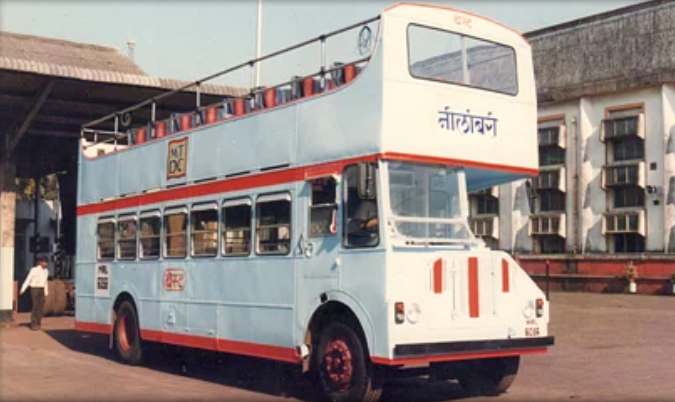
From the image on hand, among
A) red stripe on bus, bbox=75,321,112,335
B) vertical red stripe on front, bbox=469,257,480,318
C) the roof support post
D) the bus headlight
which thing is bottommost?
red stripe on bus, bbox=75,321,112,335

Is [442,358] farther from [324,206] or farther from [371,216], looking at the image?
[324,206]

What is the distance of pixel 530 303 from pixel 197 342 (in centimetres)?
491

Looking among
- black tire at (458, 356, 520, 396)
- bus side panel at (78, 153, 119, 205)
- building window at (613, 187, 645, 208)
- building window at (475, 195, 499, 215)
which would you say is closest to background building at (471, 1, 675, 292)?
building window at (613, 187, 645, 208)

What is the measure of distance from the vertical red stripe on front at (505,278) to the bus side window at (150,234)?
6.04 meters

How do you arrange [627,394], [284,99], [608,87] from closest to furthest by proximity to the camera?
[627,394] < [284,99] < [608,87]

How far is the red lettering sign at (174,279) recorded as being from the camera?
13.3 metres

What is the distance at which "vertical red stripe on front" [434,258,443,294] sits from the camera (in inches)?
376

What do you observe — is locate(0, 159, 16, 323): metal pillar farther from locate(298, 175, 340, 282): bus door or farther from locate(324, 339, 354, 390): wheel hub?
locate(324, 339, 354, 390): wheel hub

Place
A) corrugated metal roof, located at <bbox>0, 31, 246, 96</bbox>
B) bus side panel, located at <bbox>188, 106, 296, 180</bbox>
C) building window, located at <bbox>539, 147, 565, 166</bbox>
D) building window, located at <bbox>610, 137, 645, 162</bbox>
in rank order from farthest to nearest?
building window, located at <bbox>539, 147, 565, 166</bbox> → building window, located at <bbox>610, 137, 645, 162</bbox> → corrugated metal roof, located at <bbox>0, 31, 246, 96</bbox> → bus side panel, located at <bbox>188, 106, 296, 180</bbox>

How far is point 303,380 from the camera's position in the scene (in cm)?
1241

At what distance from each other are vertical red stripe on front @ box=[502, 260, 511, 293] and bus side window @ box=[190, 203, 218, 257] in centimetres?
427

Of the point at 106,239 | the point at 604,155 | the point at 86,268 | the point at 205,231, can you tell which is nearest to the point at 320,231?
the point at 205,231

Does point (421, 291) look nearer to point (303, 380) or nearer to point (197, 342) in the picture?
point (303, 380)

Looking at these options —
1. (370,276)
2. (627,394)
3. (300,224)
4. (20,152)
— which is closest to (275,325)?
(300,224)
